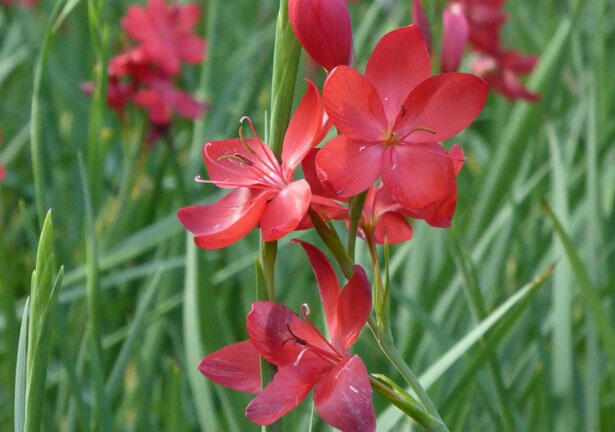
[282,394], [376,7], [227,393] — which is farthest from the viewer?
[376,7]

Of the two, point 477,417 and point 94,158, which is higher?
point 94,158

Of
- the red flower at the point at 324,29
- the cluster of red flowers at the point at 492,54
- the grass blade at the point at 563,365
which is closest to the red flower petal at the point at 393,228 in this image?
the red flower at the point at 324,29

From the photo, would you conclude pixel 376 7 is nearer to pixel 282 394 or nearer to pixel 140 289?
pixel 140 289

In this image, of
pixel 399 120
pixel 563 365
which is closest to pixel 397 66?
pixel 399 120

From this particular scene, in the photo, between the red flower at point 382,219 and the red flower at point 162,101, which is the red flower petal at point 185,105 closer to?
the red flower at point 162,101

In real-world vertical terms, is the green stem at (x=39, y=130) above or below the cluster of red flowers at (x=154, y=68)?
below

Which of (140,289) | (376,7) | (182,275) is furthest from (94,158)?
(376,7)

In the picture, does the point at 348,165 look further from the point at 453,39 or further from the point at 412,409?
the point at 453,39
